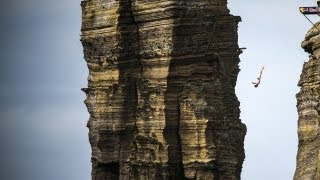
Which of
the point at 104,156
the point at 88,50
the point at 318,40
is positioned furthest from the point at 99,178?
the point at 318,40

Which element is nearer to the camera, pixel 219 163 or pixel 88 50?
pixel 219 163

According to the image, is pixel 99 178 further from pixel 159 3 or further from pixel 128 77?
pixel 159 3

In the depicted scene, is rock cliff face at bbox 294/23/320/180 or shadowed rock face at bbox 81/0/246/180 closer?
rock cliff face at bbox 294/23/320/180

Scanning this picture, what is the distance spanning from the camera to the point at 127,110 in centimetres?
8950

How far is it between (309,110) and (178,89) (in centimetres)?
931

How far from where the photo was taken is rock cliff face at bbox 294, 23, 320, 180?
77.8 meters

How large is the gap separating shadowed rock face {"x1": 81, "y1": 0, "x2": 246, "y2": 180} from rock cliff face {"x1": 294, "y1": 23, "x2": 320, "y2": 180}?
20.2ft

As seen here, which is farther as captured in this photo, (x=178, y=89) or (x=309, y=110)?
(x=178, y=89)

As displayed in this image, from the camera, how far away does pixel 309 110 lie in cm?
7931

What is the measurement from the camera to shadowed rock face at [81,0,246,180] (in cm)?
8481

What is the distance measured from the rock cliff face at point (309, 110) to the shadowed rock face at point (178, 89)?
6.16 metres

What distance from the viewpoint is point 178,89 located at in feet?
281

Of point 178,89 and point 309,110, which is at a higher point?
point 178,89

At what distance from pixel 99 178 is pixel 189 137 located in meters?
9.64
